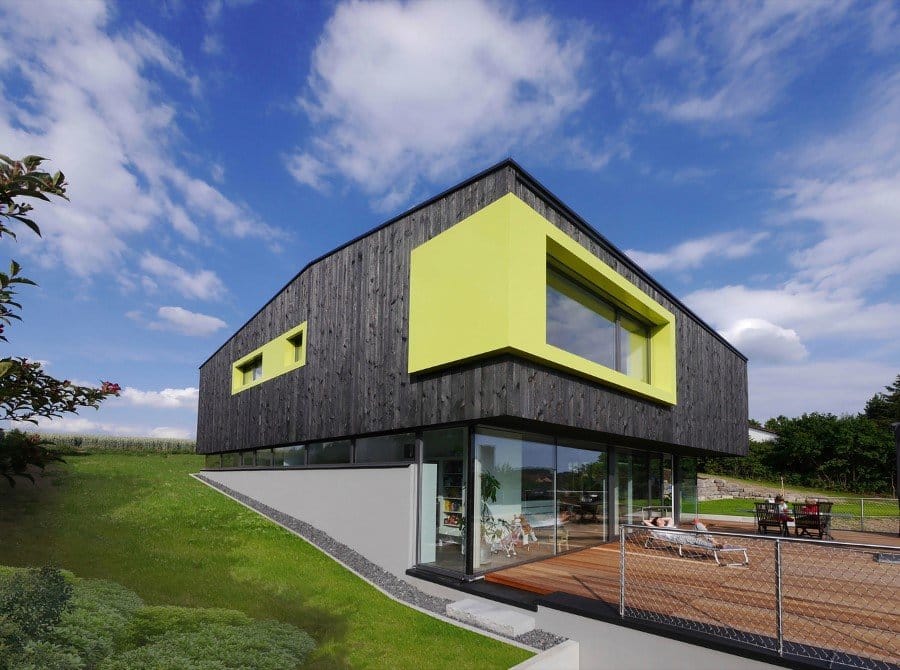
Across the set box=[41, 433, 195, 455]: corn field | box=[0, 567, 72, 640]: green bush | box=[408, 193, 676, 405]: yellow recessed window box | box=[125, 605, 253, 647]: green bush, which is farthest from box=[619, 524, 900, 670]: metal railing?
box=[41, 433, 195, 455]: corn field

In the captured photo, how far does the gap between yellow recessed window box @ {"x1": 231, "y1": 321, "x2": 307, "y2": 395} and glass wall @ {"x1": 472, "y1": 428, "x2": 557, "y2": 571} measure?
6.90m

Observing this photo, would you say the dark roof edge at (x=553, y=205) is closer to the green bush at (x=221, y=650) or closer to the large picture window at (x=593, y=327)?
the large picture window at (x=593, y=327)

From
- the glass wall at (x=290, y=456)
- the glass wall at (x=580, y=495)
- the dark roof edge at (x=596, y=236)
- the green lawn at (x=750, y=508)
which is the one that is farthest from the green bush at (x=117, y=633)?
the green lawn at (x=750, y=508)

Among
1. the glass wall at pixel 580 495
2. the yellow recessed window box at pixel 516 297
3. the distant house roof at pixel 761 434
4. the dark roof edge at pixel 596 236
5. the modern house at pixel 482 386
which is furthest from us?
the distant house roof at pixel 761 434

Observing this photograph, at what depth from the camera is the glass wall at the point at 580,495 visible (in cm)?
1073

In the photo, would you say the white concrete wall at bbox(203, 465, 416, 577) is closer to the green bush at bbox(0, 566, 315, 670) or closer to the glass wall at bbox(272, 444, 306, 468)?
the glass wall at bbox(272, 444, 306, 468)

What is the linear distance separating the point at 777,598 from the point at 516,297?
15.2 feet

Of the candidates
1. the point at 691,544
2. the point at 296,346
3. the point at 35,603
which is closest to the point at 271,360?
the point at 296,346

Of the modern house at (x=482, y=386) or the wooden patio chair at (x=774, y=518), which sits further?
the wooden patio chair at (x=774, y=518)

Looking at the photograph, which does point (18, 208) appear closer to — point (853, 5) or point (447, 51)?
point (447, 51)

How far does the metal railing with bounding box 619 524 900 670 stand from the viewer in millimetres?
5367

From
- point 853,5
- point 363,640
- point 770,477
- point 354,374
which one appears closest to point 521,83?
point 853,5

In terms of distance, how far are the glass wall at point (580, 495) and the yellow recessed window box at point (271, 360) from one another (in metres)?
7.34

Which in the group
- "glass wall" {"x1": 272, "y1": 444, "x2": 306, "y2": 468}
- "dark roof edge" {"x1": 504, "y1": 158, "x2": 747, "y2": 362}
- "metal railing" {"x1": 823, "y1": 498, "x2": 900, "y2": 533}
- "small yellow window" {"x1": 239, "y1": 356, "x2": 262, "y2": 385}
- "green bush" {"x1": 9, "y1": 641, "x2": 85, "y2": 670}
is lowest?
"metal railing" {"x1": 823, "y1": 498, "x2": 900, "y2": 533}
